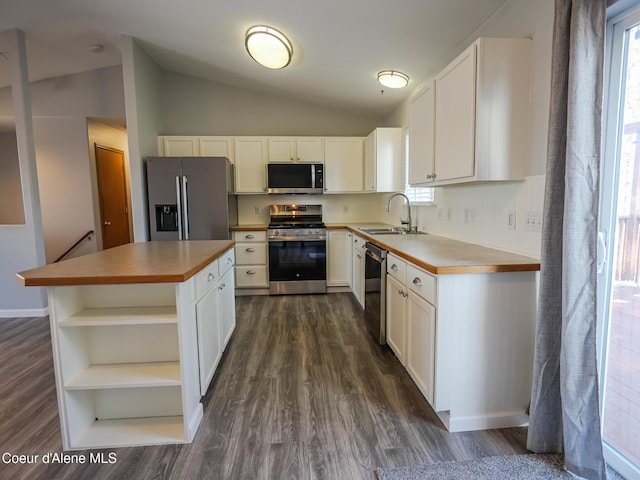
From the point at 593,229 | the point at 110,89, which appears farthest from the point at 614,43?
the point at 110,89

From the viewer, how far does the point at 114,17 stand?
3.18 m

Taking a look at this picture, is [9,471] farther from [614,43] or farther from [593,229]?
[614,43]

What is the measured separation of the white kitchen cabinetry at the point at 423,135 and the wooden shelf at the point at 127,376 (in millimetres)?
2033

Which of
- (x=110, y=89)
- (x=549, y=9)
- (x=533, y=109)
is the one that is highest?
(x=110, y=89)

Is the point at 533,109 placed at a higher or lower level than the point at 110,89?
lower

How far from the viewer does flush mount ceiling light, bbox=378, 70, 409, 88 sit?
3256 mm

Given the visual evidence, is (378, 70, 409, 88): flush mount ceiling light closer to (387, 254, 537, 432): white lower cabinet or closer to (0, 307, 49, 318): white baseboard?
(387, 254, 537, 432): white lower cabinet

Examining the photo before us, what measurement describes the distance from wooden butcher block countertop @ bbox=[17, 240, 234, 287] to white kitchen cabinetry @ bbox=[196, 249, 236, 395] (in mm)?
133

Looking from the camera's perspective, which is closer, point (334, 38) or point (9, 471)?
point (9, 471)

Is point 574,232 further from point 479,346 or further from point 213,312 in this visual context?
point 213,312

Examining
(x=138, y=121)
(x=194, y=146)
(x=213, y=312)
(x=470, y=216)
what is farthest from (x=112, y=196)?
(x=470, y=216)

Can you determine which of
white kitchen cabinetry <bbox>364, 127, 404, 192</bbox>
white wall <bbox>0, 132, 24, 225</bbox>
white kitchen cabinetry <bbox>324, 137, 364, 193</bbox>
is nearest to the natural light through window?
white kitchen cabinetry <bbox>364, 127, 404, 192</bbox>

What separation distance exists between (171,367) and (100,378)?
319 mm

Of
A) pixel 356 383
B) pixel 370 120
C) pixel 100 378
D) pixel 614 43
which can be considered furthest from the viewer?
pixel 370 120
